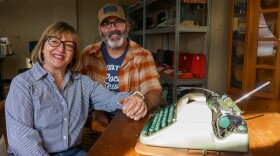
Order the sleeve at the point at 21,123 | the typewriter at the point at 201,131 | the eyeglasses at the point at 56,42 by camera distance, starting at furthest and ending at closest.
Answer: the eyeglasses at the point at 56,42 < the sleeve at the point at 21,123 < the typewriter at the point at 201,131

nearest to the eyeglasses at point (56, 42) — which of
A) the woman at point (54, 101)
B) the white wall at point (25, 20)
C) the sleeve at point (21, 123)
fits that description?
the woman at point (54, 101)

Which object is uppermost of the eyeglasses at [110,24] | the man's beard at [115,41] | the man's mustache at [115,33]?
the eyeglasses at [110,24]

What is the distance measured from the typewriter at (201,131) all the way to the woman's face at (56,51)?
63cm

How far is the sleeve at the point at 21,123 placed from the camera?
1033mm

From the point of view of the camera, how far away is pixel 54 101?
1193mm

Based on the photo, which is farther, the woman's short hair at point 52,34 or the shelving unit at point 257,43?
the shelving unit at point 257,43

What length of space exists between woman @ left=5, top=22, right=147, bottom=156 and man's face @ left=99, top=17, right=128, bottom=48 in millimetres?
414

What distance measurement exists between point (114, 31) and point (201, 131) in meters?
1.17

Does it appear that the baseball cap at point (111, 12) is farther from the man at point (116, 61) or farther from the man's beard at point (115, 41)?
the man's beard at point (115, 41)

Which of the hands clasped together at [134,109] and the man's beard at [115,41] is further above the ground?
the man's beard at [115,41]

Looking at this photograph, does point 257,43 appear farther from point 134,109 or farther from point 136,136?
point 136,136

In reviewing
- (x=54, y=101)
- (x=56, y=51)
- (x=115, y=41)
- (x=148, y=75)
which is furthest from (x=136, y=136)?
(x=115, y=41)

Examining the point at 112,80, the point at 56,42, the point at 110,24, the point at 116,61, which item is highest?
the point at 110,24

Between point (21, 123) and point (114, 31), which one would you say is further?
point (114, 31)
